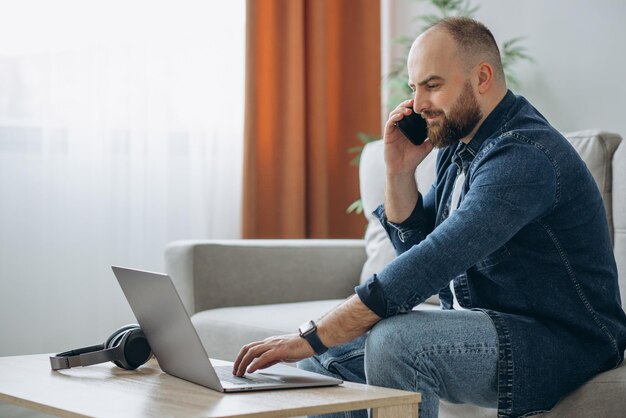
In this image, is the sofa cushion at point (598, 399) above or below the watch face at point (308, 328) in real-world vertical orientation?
below

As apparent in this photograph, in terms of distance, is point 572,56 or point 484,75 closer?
point 484,75

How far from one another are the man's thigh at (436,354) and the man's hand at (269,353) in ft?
0.39

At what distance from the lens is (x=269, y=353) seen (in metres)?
1.39

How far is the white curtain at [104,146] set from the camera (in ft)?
9.98

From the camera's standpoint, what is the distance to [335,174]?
381 cm

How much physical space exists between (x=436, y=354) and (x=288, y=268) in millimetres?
1261

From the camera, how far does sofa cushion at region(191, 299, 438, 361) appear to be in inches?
86.0

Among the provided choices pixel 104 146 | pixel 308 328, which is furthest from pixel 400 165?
pixel 104 146

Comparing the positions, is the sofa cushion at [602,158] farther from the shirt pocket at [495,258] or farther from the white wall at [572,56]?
the white wall at [572,56]

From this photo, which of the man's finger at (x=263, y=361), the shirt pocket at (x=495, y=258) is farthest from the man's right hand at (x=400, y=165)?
the man's finger at (x=263, y=361)

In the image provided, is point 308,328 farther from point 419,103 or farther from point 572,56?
point 572,56

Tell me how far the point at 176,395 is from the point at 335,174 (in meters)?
2.58

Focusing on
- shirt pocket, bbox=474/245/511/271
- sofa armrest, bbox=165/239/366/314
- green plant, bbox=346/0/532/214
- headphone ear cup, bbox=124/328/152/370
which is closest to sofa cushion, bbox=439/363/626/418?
shirt pocket, bbox=474/245/511/271

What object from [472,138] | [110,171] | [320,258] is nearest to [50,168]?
[110,171]
